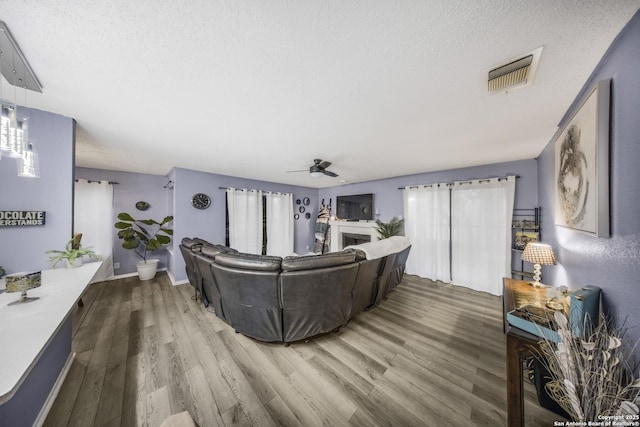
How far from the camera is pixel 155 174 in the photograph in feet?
14.8

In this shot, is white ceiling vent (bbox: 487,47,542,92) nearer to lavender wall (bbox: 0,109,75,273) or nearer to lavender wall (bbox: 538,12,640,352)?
lavender wall (bbox: 538,12,640,352)

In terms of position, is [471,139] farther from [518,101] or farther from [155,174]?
[155,174]

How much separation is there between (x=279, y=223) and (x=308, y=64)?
4486 millimetres

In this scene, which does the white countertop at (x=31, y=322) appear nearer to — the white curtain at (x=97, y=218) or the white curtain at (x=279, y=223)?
the white curtain at (x=97, y=218)

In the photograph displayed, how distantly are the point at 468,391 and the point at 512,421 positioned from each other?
0.53 meters

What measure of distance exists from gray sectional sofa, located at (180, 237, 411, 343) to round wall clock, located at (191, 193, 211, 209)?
2135mm

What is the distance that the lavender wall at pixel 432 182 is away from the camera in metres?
3.09

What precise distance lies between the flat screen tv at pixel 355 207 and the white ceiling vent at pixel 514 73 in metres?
3.60

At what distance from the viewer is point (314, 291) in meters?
1.96

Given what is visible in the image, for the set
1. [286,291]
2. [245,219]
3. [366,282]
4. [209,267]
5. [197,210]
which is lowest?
[366,282]

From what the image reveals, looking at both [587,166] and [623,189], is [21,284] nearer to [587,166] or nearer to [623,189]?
[623,189]

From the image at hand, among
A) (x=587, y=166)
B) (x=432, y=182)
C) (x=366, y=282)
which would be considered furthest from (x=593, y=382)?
(x=432, y=182)

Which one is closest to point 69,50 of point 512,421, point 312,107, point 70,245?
point 312,107

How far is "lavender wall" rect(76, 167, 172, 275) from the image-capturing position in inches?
160
